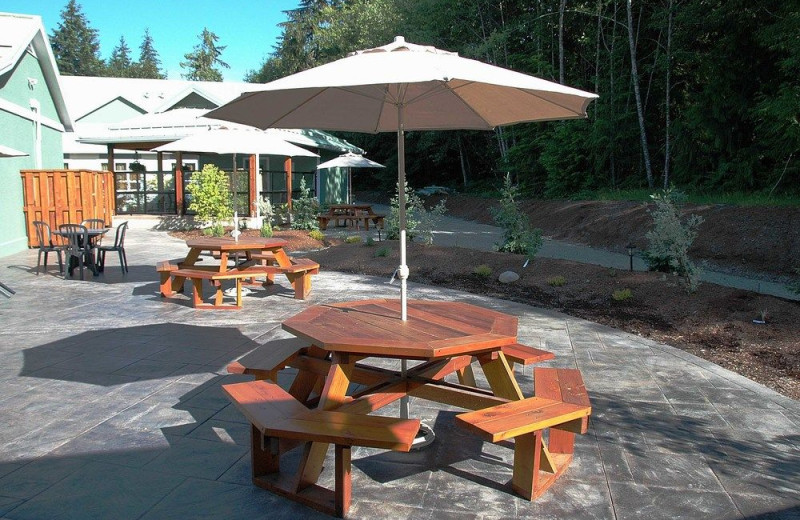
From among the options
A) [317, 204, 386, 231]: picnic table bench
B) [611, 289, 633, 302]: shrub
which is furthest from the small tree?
[611, 289, 633, 302]: shrub

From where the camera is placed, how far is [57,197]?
1414cm

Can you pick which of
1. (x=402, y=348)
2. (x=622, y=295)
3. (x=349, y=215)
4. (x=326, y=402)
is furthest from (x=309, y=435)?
(x=349, y=215)

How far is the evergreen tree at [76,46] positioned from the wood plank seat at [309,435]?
90.8 m

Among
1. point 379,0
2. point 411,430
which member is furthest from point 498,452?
point 379,0

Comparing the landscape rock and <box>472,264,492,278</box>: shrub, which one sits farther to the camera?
<box>472,264,492,278</box>: shrub

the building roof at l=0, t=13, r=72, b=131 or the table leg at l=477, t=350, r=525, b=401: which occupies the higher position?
the building roof at l=0, t=13, r=72, b=131

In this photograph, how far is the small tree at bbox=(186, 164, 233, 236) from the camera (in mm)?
16875

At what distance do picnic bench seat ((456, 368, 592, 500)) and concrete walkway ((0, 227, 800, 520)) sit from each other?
0.37ft

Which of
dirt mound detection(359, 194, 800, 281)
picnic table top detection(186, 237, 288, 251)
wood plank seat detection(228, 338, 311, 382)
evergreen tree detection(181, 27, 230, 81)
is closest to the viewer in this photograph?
wood plank seat detection(228, 338, 311, 382)

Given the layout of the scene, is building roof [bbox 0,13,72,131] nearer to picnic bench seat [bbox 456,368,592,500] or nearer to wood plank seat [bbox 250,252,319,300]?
wood plank seat [bbox 250,252,319,300]

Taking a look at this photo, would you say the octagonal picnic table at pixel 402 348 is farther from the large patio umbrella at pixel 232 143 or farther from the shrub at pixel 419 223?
the shrub at pixel 419 223

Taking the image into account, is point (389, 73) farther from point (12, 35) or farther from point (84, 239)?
point (12, 35)

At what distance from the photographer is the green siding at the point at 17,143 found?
13.0 m

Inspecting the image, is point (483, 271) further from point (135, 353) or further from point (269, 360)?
point (269, 360)
